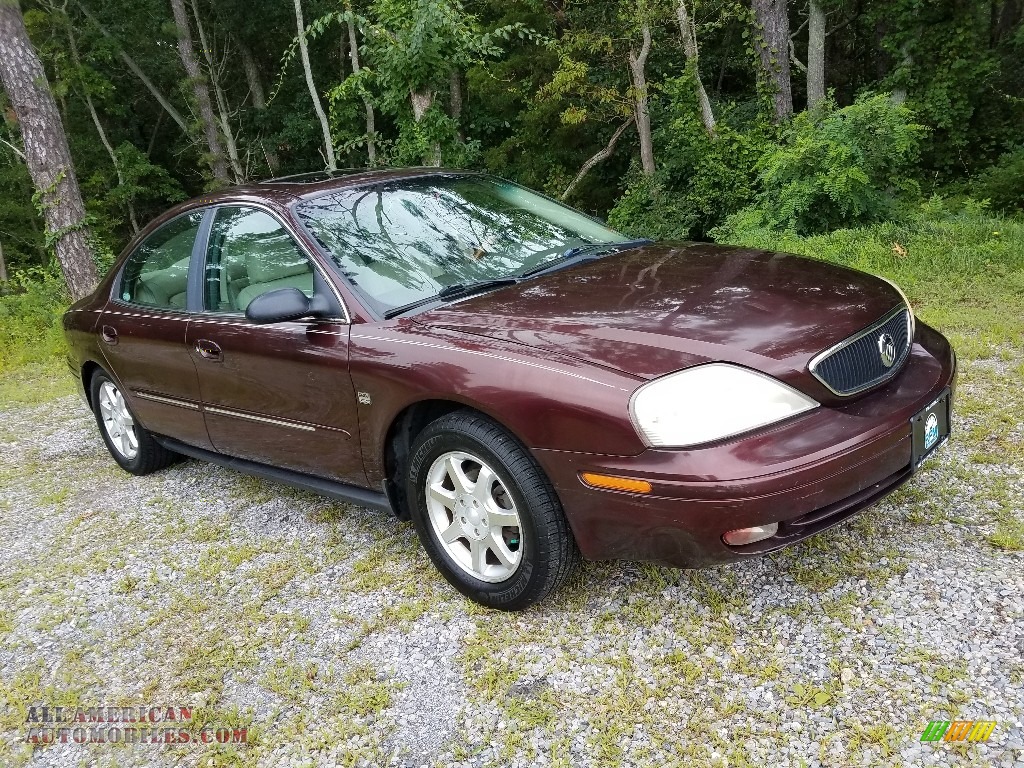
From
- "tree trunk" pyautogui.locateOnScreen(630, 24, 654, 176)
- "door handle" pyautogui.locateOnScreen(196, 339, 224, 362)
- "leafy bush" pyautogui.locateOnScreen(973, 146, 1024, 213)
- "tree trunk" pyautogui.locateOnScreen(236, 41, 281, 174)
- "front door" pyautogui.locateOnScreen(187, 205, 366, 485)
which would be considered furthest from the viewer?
"tree trunk" pyautogui.locateOnScreen(236, 41, 281, 174)

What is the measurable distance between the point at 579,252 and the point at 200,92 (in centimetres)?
2111

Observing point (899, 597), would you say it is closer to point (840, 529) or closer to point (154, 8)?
point (840, 529)

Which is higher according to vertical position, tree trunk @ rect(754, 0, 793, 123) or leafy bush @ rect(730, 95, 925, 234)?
tree trunk @ rect(754, 0, 793, 123)

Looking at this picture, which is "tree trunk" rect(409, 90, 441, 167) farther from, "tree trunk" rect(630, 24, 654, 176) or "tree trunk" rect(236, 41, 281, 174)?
"tree trunk" rect(236, 41, 281, 174)

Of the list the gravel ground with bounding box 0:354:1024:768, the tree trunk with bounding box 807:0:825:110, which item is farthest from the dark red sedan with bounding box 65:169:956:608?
the tree trunk with bounding box 807:0:825:110

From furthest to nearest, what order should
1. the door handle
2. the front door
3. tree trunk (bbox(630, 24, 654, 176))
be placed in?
tree trunk (bbox(630, 24, 654, 176)) < the door handle < the front door

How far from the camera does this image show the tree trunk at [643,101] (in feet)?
43.9

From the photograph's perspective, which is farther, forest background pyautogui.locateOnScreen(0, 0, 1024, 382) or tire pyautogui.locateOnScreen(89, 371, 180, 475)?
forest background pyautogui.locateOnScreen(0, 0, 1024, 382)

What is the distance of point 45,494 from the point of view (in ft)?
15.5

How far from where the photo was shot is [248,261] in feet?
11.6

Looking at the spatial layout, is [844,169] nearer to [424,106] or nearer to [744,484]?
[424,106]

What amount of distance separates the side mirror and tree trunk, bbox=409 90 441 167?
22.6 feet

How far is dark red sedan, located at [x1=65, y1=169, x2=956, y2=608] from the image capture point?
2.28m

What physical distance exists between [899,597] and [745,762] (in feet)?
3.02
